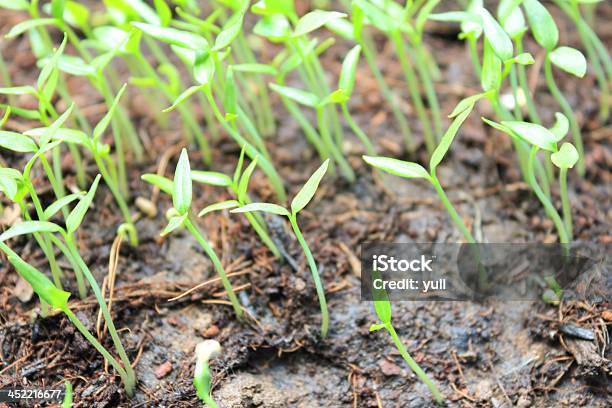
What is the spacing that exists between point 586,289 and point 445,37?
41.2 inches

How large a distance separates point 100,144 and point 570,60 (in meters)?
1.02

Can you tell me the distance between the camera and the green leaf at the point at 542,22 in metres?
1.42

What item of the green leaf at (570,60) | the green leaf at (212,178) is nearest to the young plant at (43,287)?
the green leaf at (212,178)

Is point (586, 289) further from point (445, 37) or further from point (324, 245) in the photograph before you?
point (445, 37)

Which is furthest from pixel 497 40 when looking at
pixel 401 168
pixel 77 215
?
pixel 77 215

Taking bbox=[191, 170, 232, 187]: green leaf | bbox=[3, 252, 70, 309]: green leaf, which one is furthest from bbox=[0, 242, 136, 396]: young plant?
bbox=[191, 170, 232, 187]: green leaf

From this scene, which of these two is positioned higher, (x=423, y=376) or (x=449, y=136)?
(x=449, y=136)

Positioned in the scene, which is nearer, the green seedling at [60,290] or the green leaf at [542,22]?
the green seedling at [60,290]

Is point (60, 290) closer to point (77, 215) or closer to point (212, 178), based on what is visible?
point (77, 215)

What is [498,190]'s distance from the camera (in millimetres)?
1760

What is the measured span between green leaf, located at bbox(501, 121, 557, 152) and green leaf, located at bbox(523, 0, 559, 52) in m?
0.27

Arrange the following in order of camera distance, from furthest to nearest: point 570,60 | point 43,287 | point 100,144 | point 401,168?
point 100,144
point 570,60
point 401,168
point 43,287

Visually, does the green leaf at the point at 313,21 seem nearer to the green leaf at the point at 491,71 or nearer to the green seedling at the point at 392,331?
the green leaf at the point at 491,71

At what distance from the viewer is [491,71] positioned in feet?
4.45
